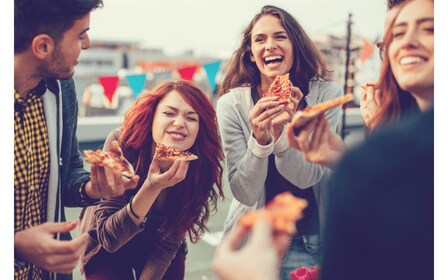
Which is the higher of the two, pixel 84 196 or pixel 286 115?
pixel 286 115

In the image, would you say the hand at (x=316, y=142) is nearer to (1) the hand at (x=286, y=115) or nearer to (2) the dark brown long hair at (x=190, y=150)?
(1) the hand at (x=286, y=115)

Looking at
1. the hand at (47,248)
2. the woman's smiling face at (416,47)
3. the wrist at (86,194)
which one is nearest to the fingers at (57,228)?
the hand at (47,248)

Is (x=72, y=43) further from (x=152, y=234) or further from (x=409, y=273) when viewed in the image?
(x=409, y=273)

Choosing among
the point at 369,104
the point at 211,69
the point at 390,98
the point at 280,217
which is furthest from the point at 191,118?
the point at 211,69

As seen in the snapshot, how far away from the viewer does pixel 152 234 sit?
209 centimetres

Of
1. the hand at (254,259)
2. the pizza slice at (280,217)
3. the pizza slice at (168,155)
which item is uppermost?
the pizza slice at (168,155)

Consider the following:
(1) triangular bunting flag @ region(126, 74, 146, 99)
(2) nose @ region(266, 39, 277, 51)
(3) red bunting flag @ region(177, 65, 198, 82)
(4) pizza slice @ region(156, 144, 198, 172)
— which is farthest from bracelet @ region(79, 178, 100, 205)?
(3) red bunting flag @ region(177, 65, 198, 82)

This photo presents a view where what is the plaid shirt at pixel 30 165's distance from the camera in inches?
57.5

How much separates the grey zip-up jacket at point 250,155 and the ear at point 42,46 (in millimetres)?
915

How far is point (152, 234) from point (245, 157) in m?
0.60

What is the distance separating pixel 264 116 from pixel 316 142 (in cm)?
57

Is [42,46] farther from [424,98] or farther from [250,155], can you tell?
[424,98]

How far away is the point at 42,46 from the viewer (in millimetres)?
1398

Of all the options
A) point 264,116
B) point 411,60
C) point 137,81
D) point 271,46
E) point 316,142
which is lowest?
point 316,142
